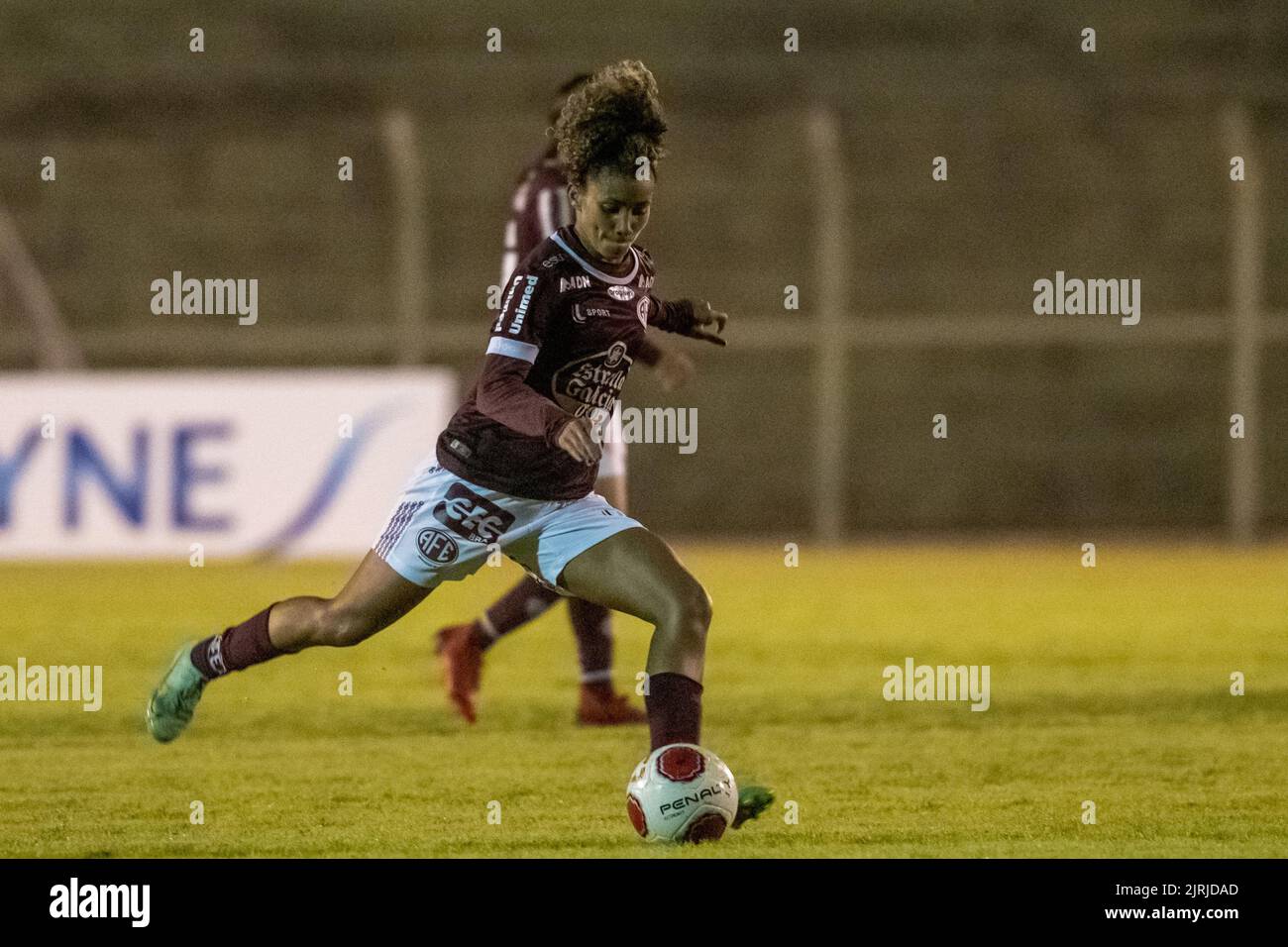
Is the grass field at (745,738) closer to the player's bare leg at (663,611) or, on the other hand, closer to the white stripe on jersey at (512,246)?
the player's bare leg at (663,611)

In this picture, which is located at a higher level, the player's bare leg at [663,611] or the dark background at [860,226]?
the dark background at [860,226]

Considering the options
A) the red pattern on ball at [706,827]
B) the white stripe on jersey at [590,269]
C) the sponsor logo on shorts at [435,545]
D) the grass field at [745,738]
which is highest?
the white stripe on jersey at [590,269]

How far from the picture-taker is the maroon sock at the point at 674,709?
203 inches

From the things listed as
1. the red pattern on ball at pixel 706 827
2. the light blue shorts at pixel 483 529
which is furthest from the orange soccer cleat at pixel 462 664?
the red pattern on ball at pixel 706 827

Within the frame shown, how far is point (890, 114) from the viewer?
18906 mm

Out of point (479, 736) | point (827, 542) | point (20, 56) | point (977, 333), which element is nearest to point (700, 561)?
point (827, 542)

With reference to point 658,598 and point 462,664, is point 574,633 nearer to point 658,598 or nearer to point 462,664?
point 462,664

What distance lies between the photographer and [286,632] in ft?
19.2

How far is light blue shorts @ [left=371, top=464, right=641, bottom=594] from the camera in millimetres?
5500

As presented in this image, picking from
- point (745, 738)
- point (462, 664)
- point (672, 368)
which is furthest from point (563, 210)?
point (745, 738)

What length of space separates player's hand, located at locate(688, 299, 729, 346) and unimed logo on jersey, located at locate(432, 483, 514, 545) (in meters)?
0.81

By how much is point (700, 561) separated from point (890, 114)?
5.74 meters

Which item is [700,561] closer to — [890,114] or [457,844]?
Answer: [890,114]

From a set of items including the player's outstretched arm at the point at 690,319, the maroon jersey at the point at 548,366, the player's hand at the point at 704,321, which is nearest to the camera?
the maroon jersey at the point at 548,366
